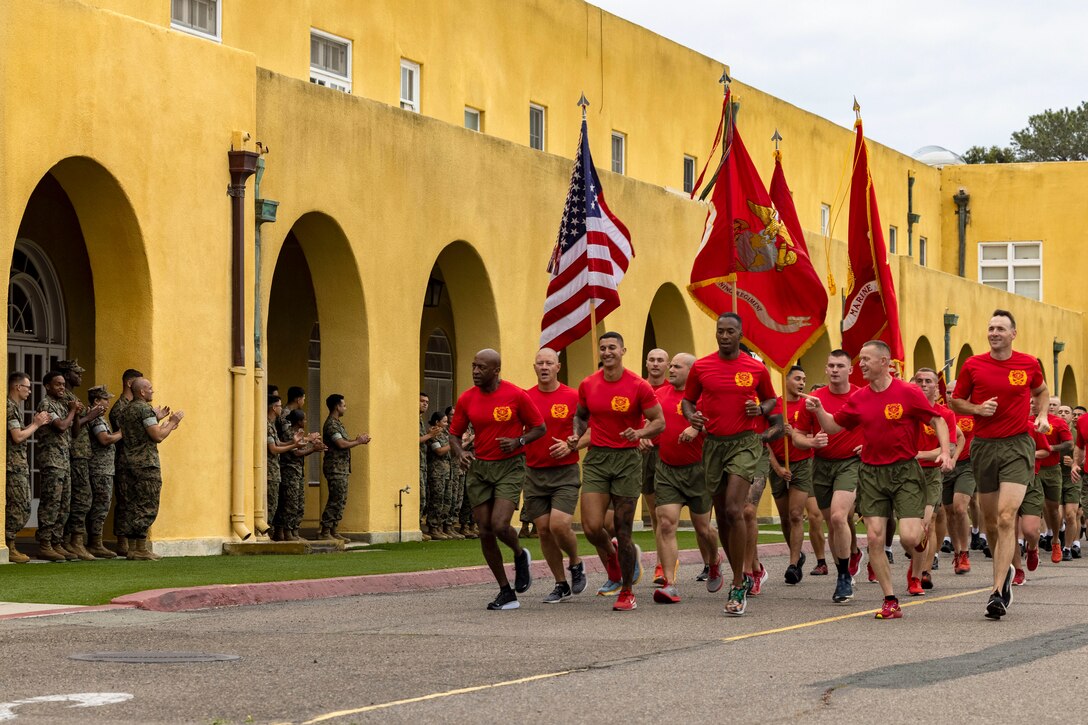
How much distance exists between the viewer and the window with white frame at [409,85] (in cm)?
2781

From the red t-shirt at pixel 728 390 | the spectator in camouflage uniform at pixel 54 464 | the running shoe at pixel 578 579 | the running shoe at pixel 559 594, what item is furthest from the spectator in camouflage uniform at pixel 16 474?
the red t-shirt at pixel 728 390

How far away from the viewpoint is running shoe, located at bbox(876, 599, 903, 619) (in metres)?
13.0

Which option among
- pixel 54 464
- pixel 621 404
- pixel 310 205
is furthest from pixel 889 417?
pixel 310 205

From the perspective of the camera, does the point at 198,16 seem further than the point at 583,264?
Yes

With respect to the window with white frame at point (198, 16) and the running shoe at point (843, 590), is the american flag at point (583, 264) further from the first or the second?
the running shoe at point (843, 590)

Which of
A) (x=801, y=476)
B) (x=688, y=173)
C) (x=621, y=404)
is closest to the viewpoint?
(x=621, y=404)

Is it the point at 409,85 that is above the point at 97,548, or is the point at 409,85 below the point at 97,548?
above

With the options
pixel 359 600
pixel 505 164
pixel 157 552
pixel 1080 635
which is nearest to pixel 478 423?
pixel 359 600

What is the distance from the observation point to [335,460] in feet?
71.7

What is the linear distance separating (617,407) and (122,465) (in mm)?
6359

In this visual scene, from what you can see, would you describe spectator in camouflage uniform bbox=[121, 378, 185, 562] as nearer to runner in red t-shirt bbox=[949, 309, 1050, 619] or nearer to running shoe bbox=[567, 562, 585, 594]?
running shoe bbox=[567, 562, 585, 594]

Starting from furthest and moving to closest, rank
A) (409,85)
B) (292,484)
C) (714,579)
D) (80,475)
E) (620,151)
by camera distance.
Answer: (620,151), (409,85), (292,484), (80,475), (714,579)

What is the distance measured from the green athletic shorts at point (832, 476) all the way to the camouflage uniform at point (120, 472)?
6804mm

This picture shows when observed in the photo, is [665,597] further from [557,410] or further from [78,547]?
[78,547]
